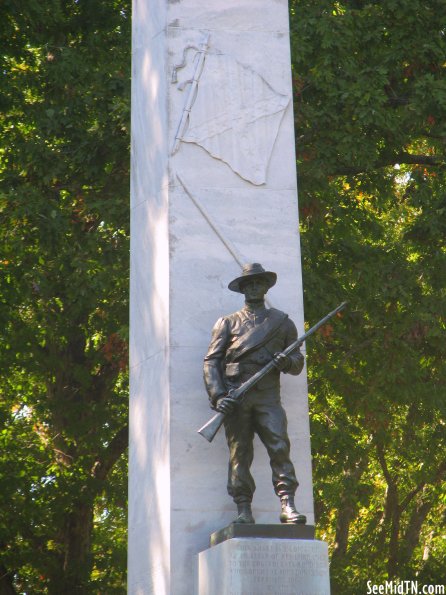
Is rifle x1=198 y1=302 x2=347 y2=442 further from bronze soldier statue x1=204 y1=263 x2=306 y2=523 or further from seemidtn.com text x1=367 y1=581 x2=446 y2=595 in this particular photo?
seemidtn.com text x1=367 y1=581 x2=446 y2=595

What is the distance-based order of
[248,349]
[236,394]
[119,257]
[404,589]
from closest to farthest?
1. [236,394]
2. [248,349]
3. [119,257]
4. [404,589]

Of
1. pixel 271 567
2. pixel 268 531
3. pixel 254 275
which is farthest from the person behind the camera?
pixel 254 275

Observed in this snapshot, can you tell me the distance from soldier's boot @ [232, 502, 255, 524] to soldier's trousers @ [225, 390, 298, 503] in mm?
64

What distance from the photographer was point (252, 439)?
11.6 meters

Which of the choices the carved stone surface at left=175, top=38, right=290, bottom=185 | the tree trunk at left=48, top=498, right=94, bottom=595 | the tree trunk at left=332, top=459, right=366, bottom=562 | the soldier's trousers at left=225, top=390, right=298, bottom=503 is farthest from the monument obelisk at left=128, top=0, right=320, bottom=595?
the tree trunk at left=332, top=459, right=366, bottom=562

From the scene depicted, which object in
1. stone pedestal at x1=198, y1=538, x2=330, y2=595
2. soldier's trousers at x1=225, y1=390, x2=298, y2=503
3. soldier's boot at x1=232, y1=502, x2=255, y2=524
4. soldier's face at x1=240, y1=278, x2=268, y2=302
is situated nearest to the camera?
stone pedestal at x1=198, y1=538, x2=330, y2=595

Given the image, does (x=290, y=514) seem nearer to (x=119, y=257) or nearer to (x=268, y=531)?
(x=268, y=531)

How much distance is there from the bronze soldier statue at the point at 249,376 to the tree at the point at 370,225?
6.20m

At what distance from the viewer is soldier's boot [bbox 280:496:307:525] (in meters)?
10.9

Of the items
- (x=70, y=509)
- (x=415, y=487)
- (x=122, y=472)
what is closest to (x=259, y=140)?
(x=70, y=509)

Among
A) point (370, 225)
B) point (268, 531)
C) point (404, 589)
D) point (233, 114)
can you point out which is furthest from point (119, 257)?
point (404, 589)

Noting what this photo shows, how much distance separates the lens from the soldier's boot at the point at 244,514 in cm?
1109

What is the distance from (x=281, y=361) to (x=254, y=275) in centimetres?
86

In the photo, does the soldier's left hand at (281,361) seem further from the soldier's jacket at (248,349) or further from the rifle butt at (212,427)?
the rifle butt at (212,427)
